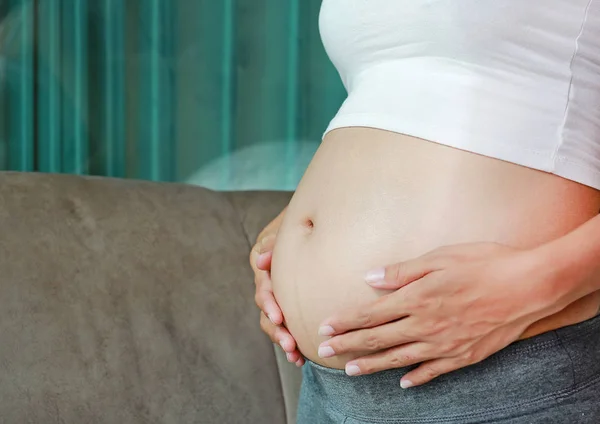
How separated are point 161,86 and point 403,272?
1380mm

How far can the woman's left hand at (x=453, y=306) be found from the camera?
2.06 ft

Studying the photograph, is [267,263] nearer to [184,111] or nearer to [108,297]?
[108,297]

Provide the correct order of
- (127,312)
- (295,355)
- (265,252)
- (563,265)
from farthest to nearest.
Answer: (127,312) < (265,252) < (295,355) < (563,265)

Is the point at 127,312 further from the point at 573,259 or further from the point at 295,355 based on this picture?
the point at 573,259

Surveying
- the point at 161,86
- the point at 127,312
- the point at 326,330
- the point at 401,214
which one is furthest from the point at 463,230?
the point at 161,86

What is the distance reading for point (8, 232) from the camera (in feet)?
4.19

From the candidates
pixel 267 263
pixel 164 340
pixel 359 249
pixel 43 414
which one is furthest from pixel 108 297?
pixel 359 249

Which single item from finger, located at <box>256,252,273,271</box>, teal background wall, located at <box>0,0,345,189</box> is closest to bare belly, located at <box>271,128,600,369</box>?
finger, located at <box>256,252,273,271</box>

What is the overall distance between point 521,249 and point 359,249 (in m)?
0.16

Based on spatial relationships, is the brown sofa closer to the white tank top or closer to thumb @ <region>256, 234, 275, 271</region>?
thumb @ <region>256, 234, 275, 271</region>

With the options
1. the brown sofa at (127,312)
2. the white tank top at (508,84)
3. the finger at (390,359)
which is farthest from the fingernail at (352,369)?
the brown sofa at (127,312)

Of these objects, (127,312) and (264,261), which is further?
(127,312)

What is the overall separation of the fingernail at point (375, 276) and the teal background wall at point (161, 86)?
1.31 metres

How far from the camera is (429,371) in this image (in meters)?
0.66
